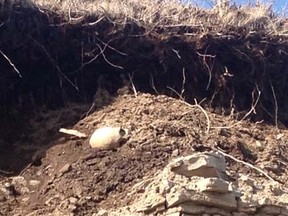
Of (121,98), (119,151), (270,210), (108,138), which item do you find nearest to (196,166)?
(270,210)

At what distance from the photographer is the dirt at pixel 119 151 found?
21.8ft

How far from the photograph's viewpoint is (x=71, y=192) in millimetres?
6617

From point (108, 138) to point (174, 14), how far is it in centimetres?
199

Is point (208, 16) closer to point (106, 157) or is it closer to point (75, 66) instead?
point (75, 66)

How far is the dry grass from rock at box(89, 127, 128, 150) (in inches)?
53.0

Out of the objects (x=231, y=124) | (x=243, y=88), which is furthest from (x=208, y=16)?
(x=231, y=124)

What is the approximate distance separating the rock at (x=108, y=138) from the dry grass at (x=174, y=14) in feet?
4.42

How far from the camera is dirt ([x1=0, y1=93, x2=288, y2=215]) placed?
21.8ft

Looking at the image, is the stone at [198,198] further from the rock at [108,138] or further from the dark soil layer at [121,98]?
the rock at [108,138]

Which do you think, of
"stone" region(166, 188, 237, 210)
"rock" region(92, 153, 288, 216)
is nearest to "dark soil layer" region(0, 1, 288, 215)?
"rock" region(92, 153, 288, 216)

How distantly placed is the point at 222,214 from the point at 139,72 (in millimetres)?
2215

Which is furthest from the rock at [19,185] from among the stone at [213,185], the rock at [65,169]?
the stone at [213,185]

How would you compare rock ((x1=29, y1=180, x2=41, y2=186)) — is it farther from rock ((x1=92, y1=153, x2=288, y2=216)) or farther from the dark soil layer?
rock ((x1=92, y1=153, x2=288, y2=216))

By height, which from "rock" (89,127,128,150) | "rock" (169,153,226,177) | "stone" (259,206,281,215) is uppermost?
"rock" (89,127,128,150)
